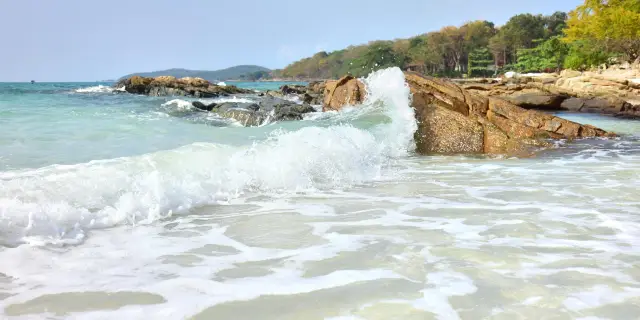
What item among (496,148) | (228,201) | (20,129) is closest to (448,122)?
(496,148)

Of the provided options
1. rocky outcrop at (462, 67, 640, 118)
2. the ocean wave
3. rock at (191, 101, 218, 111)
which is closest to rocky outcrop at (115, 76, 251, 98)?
rock at (191, 101, 218, 111)

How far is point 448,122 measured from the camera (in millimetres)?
9734

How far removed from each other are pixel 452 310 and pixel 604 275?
3.78 ft

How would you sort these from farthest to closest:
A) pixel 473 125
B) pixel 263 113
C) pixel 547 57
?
1. pixel 547 57
2. pixel 263 113
3. pixel 473 125

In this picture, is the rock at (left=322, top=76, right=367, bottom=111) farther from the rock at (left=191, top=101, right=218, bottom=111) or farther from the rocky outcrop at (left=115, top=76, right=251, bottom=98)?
the rocky outcrop at (left=115, top=76, right=251, bottom=98)

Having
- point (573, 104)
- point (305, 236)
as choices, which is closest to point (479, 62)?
point (573, 104)

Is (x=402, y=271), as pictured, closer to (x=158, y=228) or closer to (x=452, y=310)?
(x=452, y=310)

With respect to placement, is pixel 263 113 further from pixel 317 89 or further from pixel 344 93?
pixel 317 89

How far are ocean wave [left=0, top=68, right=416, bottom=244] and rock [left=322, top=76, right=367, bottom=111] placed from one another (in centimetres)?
463

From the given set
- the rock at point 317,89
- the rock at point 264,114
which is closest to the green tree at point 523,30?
the rock at point 317,89

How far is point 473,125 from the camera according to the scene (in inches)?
380

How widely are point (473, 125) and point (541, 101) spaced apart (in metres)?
17.9

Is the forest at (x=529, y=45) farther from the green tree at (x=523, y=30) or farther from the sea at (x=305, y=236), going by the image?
the sea at (x=305, y=236)

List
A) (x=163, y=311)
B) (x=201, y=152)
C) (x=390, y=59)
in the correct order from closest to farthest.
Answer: (x=163, y=311), (x=201, y=152), (x=390, y=59)
